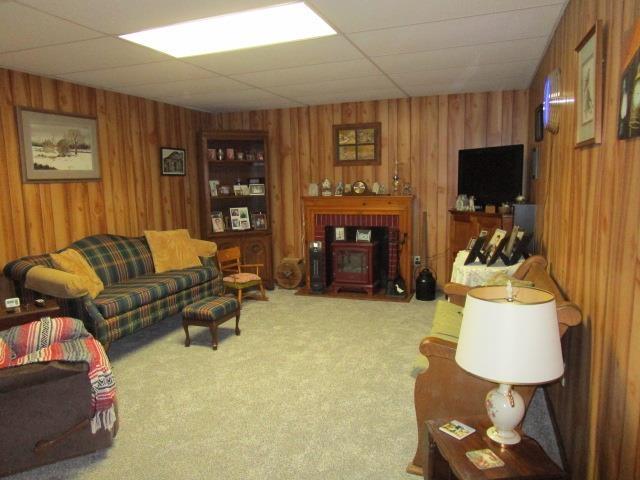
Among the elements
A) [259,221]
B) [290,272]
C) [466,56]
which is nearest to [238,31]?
[466,56]

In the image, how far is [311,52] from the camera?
11.1 ft

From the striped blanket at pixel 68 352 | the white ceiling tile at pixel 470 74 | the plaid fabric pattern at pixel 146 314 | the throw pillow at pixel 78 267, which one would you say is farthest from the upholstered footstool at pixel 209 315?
the white ceiling tile at pixel 470 74

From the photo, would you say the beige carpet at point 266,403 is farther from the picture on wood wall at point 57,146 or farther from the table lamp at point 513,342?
the picture on wood wall at point 57,146

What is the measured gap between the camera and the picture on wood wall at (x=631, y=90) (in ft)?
4.04

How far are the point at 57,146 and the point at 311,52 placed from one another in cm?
252

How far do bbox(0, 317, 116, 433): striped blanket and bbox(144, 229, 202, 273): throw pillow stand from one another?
2139mm

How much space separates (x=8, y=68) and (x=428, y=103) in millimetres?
4150

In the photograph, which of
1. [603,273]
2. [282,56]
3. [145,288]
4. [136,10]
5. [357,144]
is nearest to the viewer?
[603,273]

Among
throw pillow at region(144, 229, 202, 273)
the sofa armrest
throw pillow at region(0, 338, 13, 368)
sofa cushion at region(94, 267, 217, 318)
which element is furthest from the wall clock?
throw pillow at region(144, 229, 202, 273)

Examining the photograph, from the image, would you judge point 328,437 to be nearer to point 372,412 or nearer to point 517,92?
point 372,412

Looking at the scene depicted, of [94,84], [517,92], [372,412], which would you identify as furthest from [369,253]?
[94,84]

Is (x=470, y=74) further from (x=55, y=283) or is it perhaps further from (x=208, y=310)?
(x=55, y=283)

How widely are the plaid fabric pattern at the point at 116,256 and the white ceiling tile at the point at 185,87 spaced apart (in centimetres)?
152

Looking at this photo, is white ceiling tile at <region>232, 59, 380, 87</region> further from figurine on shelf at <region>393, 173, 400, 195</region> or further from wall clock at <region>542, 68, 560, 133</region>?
figurine on shelf at <region>393, 173, 400, 195</region>
